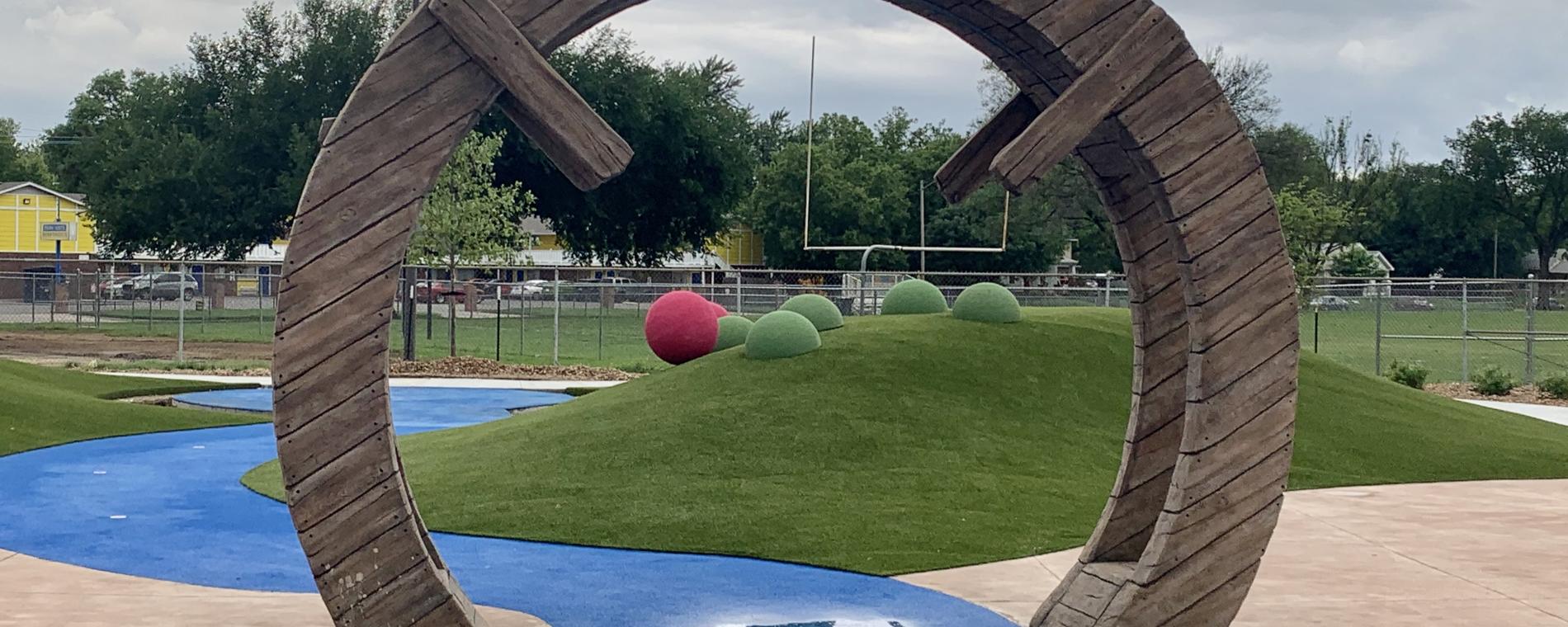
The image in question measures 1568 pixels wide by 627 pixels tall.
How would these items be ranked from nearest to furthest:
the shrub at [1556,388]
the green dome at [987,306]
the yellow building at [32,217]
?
the green dome at [987,306] → the shrub at [1556,388] → the yellow building at [32,217]

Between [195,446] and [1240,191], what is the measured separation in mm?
11704

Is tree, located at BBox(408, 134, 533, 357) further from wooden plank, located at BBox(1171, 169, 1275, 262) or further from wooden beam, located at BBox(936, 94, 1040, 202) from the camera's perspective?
wooden plank, located at BBox(1171, 169, 1275, 262)

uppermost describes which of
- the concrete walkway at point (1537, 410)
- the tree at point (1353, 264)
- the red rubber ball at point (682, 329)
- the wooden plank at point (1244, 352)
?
the tree at point (1353, 264)

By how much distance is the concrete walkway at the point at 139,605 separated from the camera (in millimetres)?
6457

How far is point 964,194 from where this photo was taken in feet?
19.2

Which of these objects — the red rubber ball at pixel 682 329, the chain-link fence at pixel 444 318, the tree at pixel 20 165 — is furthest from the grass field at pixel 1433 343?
the tree at pixel 20 165

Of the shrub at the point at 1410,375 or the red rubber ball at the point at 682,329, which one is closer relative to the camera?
the red rubber ball at the point at 682,329

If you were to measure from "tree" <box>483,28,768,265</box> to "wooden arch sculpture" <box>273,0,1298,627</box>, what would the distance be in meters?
37.4

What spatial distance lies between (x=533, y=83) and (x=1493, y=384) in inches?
856

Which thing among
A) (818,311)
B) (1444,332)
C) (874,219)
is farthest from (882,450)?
(874,219)

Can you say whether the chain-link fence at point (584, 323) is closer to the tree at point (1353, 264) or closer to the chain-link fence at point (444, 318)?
the chain-link fence at point (444, 318)

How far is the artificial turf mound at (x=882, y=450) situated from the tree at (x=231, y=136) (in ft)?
99.6

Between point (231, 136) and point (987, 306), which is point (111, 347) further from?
point (987, 306)

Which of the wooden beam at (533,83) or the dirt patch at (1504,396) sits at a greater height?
the wooden beam at (533,83)
